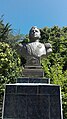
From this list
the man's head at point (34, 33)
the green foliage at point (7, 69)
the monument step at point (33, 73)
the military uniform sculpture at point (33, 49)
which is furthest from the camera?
the green foliage at point (7, 69)

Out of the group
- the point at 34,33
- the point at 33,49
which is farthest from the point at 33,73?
the point at 34,33

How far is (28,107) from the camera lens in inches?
164

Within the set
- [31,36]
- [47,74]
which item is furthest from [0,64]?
[31,36]

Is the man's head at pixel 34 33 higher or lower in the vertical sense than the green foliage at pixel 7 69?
higher

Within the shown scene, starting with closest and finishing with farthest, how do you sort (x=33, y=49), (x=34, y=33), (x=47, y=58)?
1. (x=33, y=49)
2. (x=34, y=33)
3. (x=47, y=58)

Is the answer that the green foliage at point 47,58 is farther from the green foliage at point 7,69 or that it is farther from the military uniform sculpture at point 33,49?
the military uniform sculpture at point 33,49

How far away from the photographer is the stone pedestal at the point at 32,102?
414 cm

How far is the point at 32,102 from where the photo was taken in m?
4.23

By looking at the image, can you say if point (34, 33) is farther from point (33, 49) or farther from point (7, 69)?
point (7, 69)

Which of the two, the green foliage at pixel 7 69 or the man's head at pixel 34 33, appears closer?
the man's head at pixel 34 33

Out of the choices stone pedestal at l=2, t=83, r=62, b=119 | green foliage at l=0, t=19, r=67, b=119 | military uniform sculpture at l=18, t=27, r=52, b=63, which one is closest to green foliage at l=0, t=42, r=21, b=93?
green foliage at l=0, t=19, r=67, b=119

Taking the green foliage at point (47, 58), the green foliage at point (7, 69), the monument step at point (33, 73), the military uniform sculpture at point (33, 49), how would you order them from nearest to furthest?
the monument step at point (33, 73)
the military uniform sculpture at point (33, 49)
the green foliage at point (7, 69)
the green foliage at point (47, 58)

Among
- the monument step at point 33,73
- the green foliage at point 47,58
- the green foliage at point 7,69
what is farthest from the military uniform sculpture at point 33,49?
the green foliage at point 7,69

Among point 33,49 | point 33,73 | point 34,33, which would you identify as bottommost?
point 33,73
